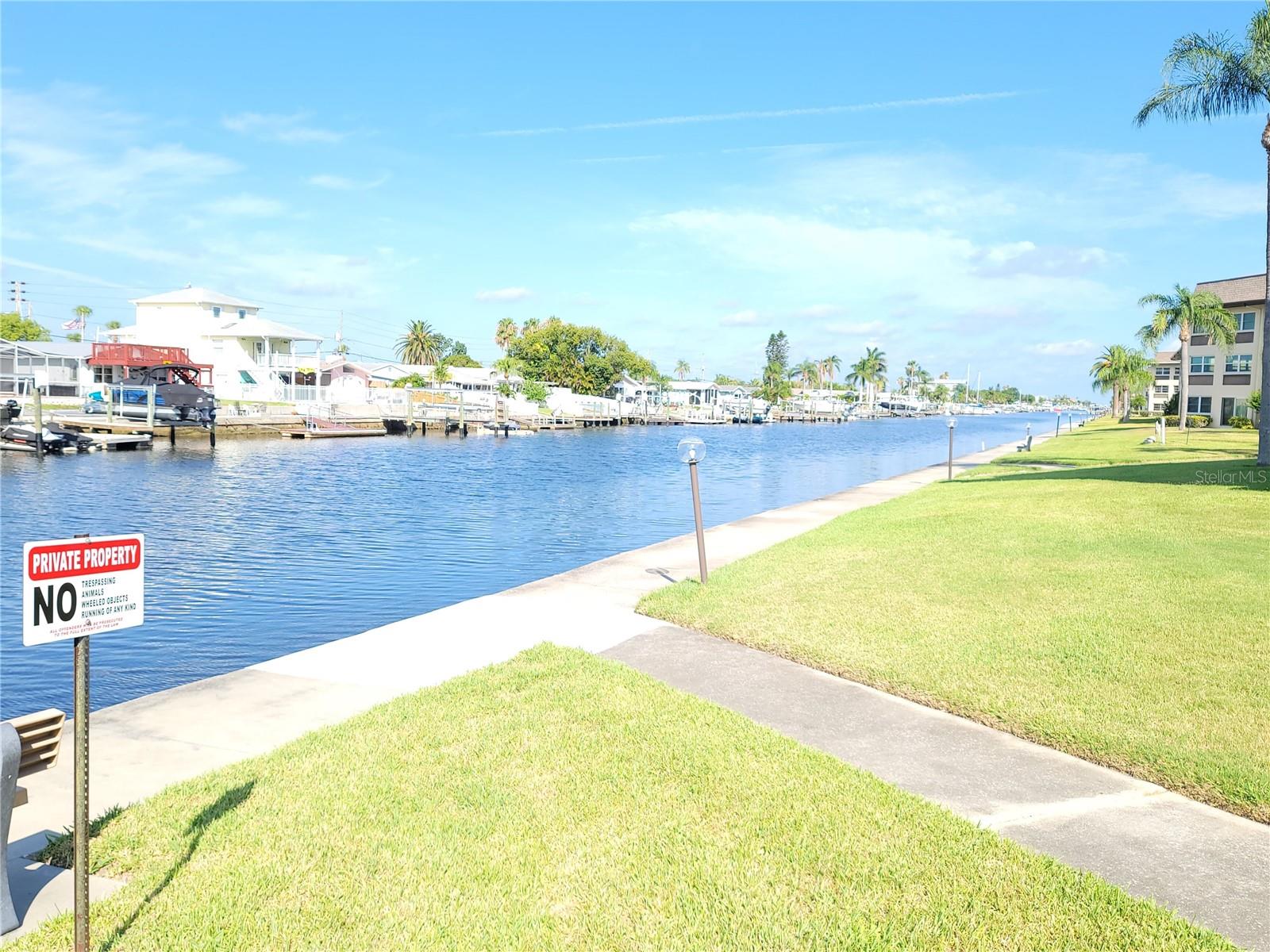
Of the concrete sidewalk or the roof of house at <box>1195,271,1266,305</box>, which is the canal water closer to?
the concrete sidewalk

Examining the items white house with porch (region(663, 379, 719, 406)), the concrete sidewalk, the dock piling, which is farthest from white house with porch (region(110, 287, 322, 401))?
white house with porch (region(663, 379, 719, 406))

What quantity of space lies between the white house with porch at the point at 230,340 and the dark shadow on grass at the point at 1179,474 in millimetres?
62464

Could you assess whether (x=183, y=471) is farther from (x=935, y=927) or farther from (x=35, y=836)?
(x=935, y=927)

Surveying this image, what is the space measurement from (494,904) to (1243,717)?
230 inches

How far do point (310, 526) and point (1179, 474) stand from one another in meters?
22.7

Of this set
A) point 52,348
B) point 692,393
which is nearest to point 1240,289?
point 52,348

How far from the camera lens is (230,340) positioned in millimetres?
81000

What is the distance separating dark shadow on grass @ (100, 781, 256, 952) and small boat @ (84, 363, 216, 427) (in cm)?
5656

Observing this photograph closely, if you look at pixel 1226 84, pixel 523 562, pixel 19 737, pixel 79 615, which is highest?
pixel 1226 84

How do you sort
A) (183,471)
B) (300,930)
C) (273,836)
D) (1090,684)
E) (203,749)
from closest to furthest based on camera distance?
(300,930), (273,836), (203,749), (1090,684), (183,471)

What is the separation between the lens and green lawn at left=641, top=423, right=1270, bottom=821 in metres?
6.98

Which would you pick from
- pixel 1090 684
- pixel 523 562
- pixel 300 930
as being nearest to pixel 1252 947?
pixel 1090 684

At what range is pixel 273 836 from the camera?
5.21m

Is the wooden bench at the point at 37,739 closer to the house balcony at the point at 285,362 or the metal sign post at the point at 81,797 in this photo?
the metal sign post at the point at 81,797
